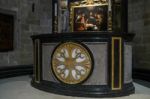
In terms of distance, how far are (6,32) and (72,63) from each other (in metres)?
2.89

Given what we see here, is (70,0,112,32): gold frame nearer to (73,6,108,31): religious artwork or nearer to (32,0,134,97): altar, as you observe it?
(73,6,108,31): religious artwork

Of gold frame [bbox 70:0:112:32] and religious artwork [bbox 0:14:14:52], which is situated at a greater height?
gold frame [bbox 70:0:112:32]

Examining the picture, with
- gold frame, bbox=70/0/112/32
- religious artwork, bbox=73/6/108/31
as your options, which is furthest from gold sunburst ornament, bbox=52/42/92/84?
religious artwork, bbox=73/6/108/31

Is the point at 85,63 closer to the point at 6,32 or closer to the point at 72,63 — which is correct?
the point at 72,63

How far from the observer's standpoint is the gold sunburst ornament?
413 centimetres

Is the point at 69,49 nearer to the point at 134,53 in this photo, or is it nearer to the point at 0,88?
the point at 0,88

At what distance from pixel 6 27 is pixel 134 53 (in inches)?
126

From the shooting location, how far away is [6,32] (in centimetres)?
650

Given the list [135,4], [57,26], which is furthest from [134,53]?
[57,26]

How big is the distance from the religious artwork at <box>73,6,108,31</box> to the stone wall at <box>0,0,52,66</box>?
108cm

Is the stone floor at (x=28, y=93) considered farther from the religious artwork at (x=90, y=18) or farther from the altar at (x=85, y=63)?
the religious artwork at (x=90, y=18)

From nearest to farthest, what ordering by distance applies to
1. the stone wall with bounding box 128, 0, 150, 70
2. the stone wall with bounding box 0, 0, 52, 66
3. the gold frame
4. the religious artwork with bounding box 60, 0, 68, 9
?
the stone wall with bounding box 128, 0, 150, 70 → the gold frame → the stone wall with bounding box 0, 0, 52, 66 → the religious artwork with bounding box 60, 0, 68, 9

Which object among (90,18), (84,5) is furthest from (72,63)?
(84,5)

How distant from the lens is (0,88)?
4805mm
